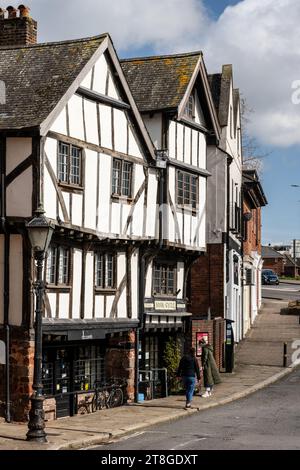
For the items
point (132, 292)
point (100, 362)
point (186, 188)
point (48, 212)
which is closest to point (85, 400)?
point (100, 362)

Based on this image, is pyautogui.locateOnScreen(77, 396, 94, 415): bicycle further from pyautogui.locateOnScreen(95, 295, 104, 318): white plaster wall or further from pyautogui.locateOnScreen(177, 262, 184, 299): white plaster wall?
pyautogui.locateOnScreen(177, 262, 184, 299): white plaster wall

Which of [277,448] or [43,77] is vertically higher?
[43,77]

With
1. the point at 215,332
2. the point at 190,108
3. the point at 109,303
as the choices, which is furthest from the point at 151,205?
the point at 215,332

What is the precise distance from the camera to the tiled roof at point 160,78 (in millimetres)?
27641

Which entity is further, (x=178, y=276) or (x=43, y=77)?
(x=178, y=276)

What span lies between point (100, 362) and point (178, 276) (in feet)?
16.1

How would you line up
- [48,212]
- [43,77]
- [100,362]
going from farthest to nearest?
[100,362]
[43,77]
[48,212]

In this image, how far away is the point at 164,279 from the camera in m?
28.5

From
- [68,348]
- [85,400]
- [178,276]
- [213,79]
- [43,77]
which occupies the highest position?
[213,79]

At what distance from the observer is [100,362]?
25.8 m

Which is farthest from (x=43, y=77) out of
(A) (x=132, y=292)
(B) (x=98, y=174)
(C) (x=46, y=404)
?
(C) (x=46, y=404)

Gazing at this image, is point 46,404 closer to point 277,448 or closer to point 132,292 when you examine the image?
point 132,292

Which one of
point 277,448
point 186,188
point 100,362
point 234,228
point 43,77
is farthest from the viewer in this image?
point 234,228

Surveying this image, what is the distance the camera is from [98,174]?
23766 mm
